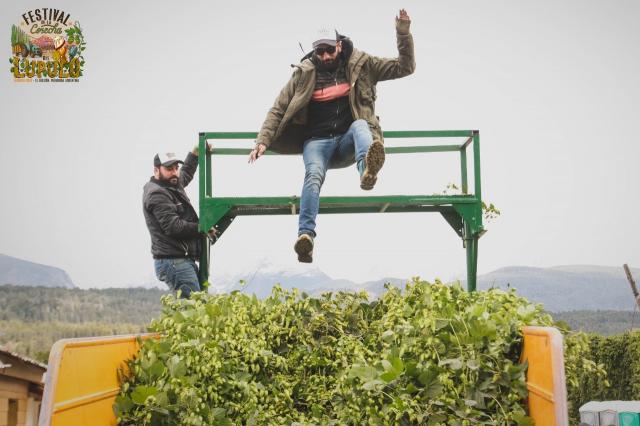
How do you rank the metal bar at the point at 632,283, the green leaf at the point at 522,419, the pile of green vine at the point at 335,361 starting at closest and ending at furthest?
the green leaf at the point at 522,419
the pile of green vine at the point at 335,361
the metal bar at the point at 632,283

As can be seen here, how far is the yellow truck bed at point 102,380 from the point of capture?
11.6 feet

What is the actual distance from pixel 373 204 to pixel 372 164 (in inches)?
29.7

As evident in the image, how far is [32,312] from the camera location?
40.8 metres

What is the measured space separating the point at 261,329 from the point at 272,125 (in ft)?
7.16

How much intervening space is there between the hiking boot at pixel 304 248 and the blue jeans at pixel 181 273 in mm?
1099

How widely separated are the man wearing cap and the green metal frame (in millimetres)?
136

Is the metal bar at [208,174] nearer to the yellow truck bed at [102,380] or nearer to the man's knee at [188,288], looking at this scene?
the man's knee at [188,288]

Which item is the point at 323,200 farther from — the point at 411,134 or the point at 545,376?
the point at 545,376

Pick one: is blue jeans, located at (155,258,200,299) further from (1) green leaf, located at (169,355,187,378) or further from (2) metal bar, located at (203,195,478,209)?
(1) green leaf, located at (169,355,187,378)

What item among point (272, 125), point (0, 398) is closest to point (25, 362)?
point (0, 398)

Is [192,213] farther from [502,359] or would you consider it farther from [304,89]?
[502,359]

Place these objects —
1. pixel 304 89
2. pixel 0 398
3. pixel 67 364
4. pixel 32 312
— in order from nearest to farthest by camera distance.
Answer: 1. pixel 67 364
2. pixel 304 89
3. pixel 0 398
4. pixel 32 312

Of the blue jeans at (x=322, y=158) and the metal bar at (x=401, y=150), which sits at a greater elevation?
the metal bar at (x=401, y=150)

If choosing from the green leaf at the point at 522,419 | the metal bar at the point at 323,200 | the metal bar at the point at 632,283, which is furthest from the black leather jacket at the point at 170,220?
the metal bar at the point at 632,283
